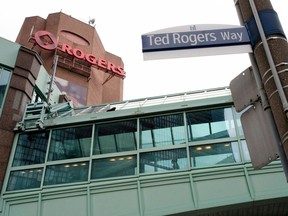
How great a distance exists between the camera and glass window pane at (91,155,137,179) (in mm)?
11258

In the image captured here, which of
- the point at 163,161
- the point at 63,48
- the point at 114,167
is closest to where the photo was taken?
the point at 163,161

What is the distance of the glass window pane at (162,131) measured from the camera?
11.5 m

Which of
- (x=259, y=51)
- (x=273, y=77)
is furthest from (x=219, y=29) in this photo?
(x=273, y=77)

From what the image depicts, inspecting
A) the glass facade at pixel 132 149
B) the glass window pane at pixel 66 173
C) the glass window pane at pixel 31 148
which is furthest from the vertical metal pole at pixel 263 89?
the glass window pane at pixel 31 148

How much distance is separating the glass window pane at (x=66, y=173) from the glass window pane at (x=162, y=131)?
2.15 m

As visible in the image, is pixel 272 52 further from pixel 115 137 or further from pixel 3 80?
pixel 3 80

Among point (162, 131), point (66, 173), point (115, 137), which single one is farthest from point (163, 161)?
point (66, 173)

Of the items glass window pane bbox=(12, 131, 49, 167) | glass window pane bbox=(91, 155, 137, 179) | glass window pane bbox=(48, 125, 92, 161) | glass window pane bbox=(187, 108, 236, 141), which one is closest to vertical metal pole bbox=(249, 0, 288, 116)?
glass window pane bbox=(187, 108, 236, 141)

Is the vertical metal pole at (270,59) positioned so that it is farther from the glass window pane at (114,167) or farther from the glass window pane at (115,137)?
the glass window pane at (115,137)

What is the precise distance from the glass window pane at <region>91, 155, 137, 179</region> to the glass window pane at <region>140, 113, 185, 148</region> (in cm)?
70

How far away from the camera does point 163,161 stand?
Answer: 36.7 feet

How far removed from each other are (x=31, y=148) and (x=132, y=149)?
3859mm

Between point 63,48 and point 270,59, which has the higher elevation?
point 63,48

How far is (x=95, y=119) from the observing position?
12.6 metres
